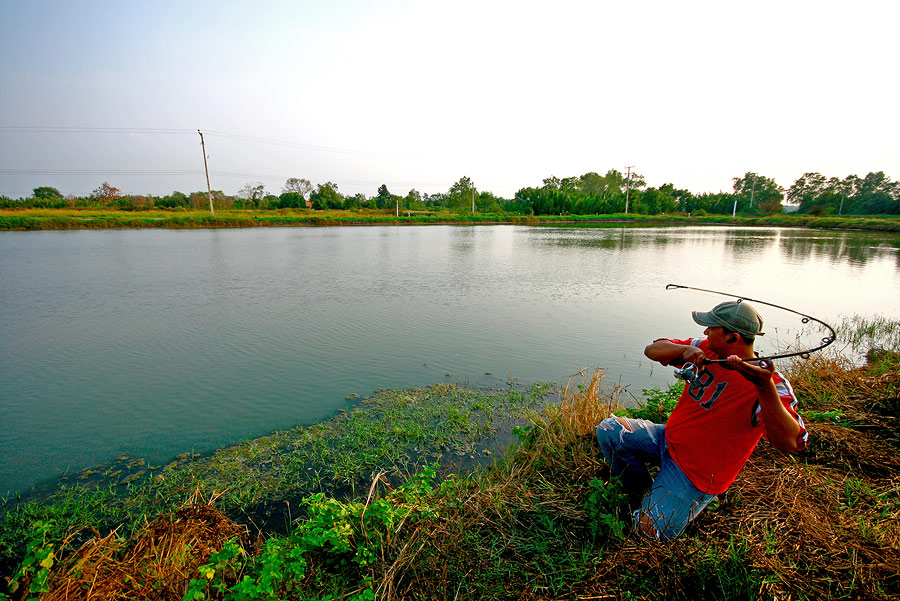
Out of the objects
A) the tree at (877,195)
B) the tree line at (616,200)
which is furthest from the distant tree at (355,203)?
the tree at (877,195)

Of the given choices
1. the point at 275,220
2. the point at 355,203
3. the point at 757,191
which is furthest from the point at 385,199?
the point at 757,191

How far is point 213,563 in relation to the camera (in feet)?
7.95

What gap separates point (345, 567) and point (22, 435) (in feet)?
16.1

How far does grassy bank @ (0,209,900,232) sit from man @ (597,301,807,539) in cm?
4624

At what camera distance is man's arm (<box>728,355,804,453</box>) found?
2.03m

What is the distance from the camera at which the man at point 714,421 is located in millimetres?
2113

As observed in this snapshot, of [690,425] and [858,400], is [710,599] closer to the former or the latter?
[690,425]

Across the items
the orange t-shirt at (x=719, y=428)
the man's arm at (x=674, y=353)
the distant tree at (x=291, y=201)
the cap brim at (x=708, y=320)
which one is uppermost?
the distant tree at (x=291, y=201)

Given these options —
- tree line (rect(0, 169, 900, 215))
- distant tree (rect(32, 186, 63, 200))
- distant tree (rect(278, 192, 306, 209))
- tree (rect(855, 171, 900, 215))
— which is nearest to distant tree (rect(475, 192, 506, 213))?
tree line (rect(0, 169, 900, 215))

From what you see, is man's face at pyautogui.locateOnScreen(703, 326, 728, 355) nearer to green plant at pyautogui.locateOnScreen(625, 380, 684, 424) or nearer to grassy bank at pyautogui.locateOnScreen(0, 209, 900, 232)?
green plant at pyautogui.locateOnScreen(625, 380, 684, 424)

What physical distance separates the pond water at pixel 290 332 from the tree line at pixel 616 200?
54.4 meters

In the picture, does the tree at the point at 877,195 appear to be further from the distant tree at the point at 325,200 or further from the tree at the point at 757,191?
the distant tree at the point at 325,200

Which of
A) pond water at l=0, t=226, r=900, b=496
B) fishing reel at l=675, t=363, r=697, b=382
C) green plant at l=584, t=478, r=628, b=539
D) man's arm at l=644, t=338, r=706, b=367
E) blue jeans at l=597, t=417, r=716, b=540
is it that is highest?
man's arm at l=644, t=338, r=706, b=367

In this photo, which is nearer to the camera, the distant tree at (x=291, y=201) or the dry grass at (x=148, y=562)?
the dry grass at (x=148, y=562)
